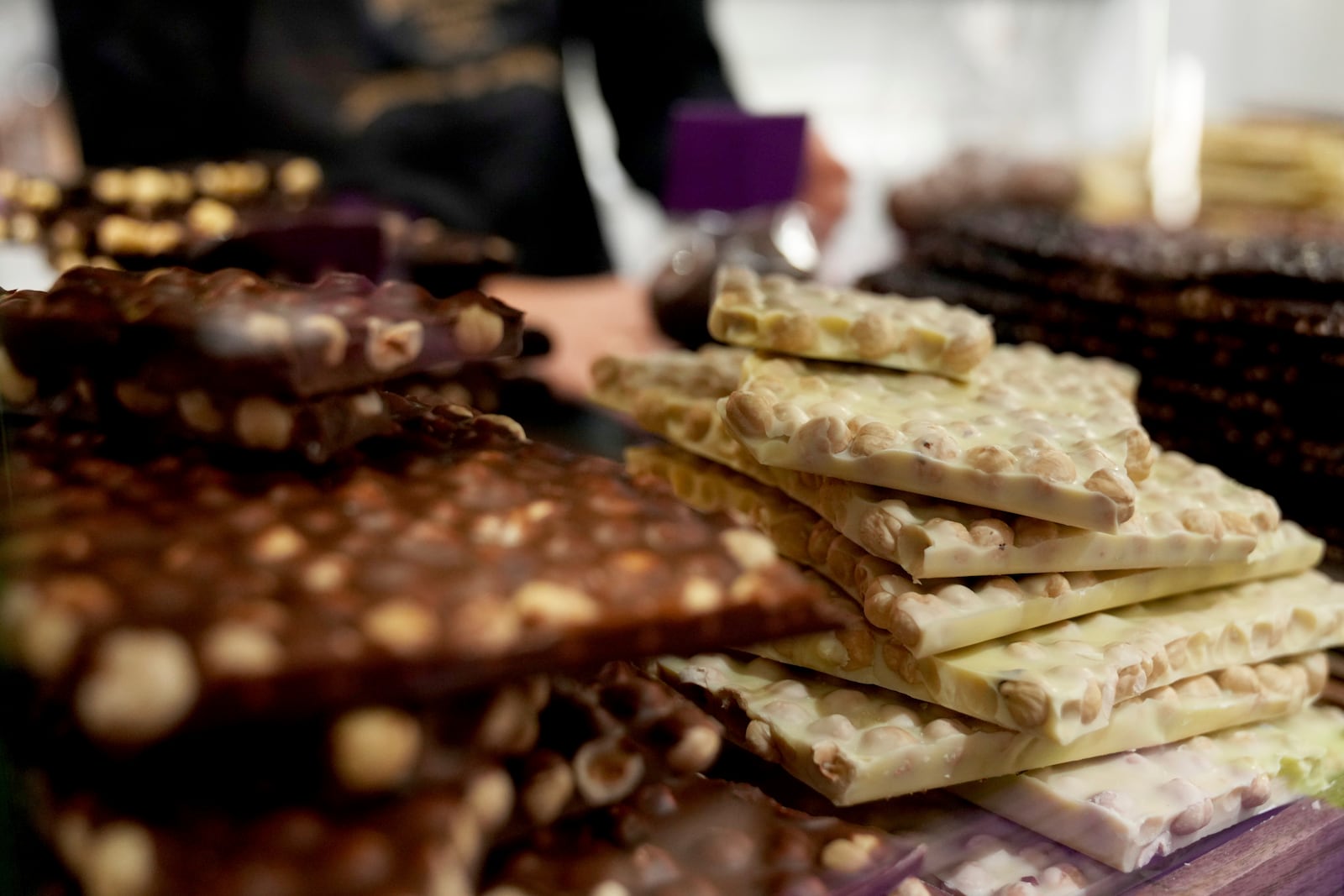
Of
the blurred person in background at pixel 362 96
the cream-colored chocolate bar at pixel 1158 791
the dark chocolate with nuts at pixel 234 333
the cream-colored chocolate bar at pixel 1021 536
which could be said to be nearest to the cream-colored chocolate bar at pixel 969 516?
the cream-colored chocolate bar at pixel 1021 536

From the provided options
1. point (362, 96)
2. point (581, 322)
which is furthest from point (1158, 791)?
point (362, 96)

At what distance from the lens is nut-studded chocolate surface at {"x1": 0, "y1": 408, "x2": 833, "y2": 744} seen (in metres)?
0.44

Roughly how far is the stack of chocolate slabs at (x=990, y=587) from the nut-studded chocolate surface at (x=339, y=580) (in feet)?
0.61

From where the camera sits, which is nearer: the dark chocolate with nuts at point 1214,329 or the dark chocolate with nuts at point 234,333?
the dark chocolate with nuts at point 234,333

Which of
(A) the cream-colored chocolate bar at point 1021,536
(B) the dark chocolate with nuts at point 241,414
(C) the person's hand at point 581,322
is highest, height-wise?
(B) the dark chocolate with nuts at point 241,414

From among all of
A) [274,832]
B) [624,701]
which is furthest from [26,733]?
[624,701]

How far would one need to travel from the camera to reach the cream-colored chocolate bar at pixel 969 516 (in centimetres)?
73

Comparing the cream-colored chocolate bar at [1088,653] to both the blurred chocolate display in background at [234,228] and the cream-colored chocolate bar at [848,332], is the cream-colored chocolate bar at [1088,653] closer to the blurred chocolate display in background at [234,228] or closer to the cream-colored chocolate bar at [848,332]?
the cream-colored chocolate bar at [848,332]

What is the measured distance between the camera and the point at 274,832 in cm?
48

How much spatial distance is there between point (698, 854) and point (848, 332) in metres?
0.42

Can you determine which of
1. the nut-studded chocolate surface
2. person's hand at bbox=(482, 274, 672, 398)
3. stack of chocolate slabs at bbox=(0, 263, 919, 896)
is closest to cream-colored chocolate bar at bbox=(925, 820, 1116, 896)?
stack of chocolate slabs at bbox=(0, 263, 919, 896)

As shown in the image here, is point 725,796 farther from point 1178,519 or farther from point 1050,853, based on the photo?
point 1178,519

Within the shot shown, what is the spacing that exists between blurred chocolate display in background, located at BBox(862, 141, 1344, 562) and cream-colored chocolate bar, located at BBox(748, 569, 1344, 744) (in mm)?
277

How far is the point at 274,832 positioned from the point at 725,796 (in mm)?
263
